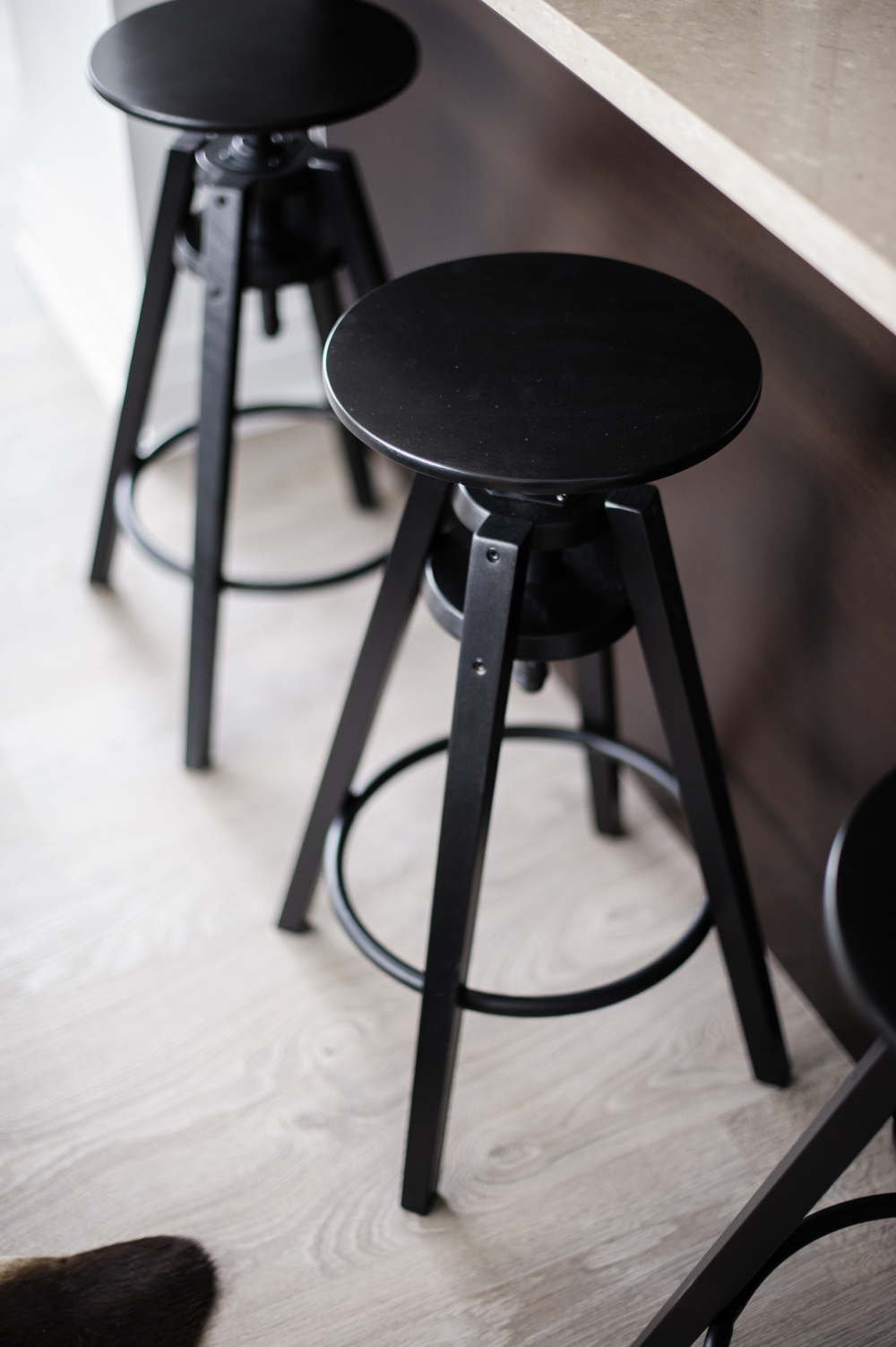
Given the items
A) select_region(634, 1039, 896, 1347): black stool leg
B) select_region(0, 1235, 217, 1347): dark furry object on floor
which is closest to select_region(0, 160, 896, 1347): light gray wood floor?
select_region(0, 1235, 217, 1347): dark furry object on floor

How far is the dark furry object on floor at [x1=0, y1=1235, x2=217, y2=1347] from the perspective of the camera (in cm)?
118

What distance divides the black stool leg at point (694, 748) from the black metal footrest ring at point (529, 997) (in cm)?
4

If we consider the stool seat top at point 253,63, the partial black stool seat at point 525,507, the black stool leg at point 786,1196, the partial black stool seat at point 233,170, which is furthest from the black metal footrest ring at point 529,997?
the stool seat top at point 253,63

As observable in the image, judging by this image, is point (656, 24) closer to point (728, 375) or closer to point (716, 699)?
point (728, 375)

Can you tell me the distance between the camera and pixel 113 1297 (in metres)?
1.21

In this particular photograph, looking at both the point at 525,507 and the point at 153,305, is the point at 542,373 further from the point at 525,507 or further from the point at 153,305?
the point at 153,305

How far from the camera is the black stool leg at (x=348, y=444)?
1.82 m

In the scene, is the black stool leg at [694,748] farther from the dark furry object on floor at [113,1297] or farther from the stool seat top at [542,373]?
the dark furry object on floor at [113,1297]

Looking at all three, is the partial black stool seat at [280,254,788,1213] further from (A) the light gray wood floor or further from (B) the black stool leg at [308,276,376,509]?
(B) the black stool leg at [308,276,376,509]

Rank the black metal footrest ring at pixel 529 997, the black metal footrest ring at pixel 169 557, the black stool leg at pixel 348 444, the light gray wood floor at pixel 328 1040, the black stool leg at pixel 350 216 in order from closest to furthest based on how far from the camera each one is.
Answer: the black metal footrest ring at pixel 529 997, the light gray wood floor at pixel 328 1040, the black stool leg at pixel 350 216, the black metal footrest ring at pixel 169 557, the black stool leg at pixel 348 444

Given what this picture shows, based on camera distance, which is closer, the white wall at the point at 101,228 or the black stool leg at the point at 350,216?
the black stool leg at the point at 350,216

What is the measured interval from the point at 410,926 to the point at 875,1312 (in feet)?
2.25

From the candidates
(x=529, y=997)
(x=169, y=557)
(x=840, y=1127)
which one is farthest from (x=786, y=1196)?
(x=169, y=557)

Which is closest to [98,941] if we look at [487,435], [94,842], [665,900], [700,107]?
[94,842]
